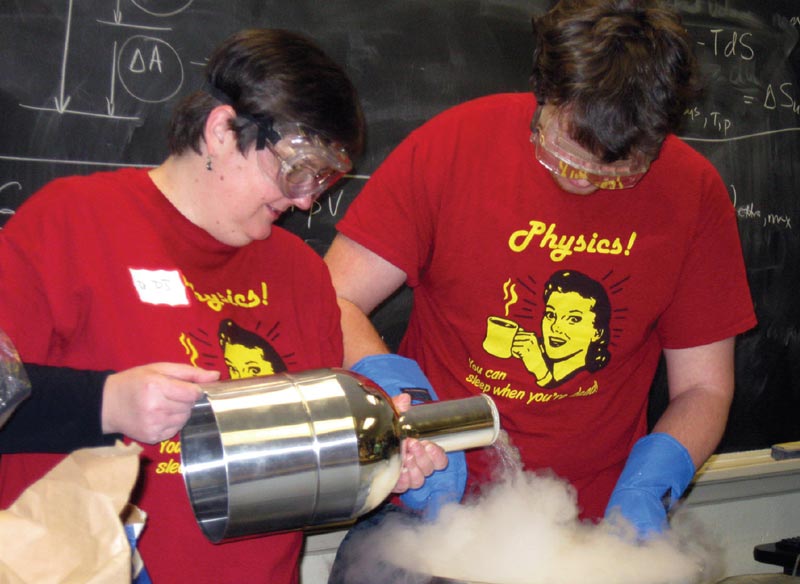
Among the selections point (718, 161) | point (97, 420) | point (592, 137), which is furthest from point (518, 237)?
point (718, 161)

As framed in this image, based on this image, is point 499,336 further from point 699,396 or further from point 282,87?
point 282,87

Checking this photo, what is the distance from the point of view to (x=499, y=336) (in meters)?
1.59

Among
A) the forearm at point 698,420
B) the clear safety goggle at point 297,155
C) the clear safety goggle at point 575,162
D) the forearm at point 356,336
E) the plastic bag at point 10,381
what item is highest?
the clear safety goggle at point 575,162

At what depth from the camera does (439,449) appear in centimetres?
112

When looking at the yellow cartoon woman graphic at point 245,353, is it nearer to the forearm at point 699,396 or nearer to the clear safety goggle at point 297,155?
the clear safety goggle at point 297,155

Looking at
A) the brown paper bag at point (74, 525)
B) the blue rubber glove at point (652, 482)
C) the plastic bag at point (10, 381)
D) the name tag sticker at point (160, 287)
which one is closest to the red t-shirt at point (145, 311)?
the name tag sticker at point (160, 287)

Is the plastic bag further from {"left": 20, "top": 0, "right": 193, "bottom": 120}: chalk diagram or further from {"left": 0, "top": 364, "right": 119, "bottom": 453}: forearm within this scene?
{"left": 20, "top": 0, "right": 193, "bottom": 120}: chalk diagram

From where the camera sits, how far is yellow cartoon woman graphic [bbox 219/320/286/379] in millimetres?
1189

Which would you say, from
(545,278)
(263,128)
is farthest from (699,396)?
(263,128)

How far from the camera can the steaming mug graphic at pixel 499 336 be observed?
5.21ft

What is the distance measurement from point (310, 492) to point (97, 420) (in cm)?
25

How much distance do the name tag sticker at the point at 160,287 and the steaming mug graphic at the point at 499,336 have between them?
2.07ft

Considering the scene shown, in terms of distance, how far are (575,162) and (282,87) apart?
1.78 ft


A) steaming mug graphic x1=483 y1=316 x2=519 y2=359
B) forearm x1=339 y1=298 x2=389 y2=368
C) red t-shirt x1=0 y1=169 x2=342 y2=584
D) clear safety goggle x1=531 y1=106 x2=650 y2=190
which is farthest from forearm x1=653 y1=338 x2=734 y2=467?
red t-shirt x1=0 y1=169 x2=342 y2=584
